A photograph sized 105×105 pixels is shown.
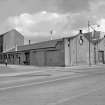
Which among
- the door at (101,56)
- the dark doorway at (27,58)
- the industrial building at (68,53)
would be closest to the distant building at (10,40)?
the dark doorway at (27,58)

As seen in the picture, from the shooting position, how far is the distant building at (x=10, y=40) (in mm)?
63438

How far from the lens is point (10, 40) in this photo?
65.2 m

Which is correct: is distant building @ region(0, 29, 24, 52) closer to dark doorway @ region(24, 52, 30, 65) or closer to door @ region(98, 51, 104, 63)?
dark doorway @ region(24, 52, 30, 65)

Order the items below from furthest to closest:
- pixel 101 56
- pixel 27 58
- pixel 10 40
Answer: pixel 10 40
pixel 27 58
pixel 101 56

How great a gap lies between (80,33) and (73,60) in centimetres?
607

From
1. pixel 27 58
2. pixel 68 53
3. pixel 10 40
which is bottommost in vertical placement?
pixel 27 58

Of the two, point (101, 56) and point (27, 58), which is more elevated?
point (101, 56)

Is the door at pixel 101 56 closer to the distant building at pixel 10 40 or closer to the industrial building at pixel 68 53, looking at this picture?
the industrial building at pixel 68 53

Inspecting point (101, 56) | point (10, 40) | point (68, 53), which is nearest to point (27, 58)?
point (68, 53)

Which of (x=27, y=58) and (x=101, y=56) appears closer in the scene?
(x=101, y=56)

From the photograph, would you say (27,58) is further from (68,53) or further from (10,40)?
(10,40)

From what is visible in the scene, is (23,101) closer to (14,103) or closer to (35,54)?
(14,103)

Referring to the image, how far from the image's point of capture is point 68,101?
6.33 m

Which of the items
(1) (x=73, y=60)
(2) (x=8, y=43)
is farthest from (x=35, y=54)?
(2) (x=8, y=43)
